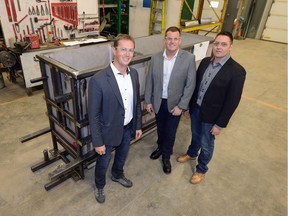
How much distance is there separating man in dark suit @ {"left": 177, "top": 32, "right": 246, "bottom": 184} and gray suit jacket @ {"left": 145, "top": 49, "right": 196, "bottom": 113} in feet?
0.42

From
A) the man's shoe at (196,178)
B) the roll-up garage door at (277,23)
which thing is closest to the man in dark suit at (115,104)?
the man's shoe at (196,178)

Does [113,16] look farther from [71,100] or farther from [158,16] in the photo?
[71,100]

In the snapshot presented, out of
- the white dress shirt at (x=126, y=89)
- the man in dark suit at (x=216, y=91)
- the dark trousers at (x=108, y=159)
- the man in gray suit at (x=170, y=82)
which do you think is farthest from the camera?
the man in gray suit at (x=170, y=82)


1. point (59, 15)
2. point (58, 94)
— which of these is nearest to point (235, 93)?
point (58, 94)

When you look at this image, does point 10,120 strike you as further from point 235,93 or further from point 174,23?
point 174,23

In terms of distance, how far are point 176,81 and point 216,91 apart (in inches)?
16.0

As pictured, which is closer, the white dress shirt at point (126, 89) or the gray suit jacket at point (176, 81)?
the white dress shirt at point (126, 89)

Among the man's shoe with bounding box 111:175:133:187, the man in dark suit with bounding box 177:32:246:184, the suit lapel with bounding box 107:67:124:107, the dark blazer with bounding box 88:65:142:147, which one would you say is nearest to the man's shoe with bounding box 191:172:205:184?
the man in dark suit with bounding box 177:32:246:184

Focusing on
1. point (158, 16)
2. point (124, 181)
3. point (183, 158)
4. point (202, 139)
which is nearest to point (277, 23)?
point (158, 16)

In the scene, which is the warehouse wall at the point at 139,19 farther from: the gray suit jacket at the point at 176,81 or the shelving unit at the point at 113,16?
the gray suit jacket at the point at 176,81

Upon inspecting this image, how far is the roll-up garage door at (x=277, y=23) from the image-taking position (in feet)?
31.7

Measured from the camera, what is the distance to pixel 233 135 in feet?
11.5

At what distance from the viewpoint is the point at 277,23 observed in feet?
32.7

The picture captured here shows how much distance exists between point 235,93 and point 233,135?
6.09ft
